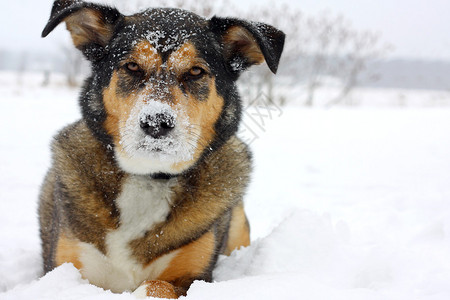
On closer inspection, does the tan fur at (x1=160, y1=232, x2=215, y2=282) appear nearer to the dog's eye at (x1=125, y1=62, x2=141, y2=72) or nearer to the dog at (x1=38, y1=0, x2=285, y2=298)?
the dog at (x1=38, y1=0, x2=285, y2=298)

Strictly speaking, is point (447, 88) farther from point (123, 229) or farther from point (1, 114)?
point (123, 229)

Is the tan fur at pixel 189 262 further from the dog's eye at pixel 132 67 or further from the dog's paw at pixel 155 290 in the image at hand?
the dog's eye at pixel 132 67

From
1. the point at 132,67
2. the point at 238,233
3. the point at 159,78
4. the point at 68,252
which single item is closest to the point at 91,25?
the point at 132,67

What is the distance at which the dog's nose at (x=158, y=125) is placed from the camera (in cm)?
229

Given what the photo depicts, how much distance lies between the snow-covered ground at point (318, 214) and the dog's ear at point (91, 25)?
17.0 inches

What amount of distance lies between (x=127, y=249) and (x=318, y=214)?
1.74 m

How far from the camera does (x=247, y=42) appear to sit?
3070 mm

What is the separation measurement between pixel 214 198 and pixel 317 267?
830 millimetres

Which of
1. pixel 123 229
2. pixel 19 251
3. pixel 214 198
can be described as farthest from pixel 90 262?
pixel 19 251

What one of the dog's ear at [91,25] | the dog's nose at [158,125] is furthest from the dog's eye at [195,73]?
the dog's ear at [91,25]

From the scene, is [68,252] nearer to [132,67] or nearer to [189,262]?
[189,262]

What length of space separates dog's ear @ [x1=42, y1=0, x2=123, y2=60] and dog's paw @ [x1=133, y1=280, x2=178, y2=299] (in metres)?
1.52

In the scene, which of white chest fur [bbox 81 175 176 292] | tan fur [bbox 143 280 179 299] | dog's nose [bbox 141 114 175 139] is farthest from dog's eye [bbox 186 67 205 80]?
tan fur [bbox 143 280 179 299]

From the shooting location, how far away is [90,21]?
9.30 ft
